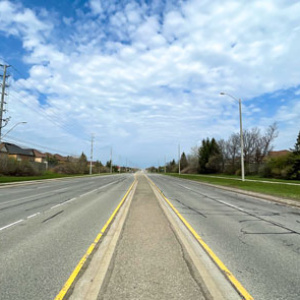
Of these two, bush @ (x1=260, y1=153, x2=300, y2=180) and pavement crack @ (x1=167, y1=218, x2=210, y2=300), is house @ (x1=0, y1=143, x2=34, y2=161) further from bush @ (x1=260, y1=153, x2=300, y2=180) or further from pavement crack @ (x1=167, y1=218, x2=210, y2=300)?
pavement crack @ (x1=167, y1=218, x2=210, y2=300)

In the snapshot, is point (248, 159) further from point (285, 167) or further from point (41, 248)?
point (41, 248)

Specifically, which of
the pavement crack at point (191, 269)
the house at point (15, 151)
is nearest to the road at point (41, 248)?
the pavement crack at point (191, 269)

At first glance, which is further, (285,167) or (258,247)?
(285,167)

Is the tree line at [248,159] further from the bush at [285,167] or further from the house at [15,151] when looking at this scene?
the house at [15,151]

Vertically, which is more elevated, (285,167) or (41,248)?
(285,167)

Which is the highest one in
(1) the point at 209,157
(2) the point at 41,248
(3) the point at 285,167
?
(1) the point at 209,157

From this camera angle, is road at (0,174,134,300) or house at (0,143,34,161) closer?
road at (0,174,134,300)

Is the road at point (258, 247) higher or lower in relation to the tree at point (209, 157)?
lower

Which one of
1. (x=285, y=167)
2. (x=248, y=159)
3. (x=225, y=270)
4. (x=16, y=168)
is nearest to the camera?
(x=225, y=270)

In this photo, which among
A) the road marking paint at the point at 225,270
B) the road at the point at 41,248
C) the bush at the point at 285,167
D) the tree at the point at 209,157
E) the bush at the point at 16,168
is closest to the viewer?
the road marking paint at the point at 225,270

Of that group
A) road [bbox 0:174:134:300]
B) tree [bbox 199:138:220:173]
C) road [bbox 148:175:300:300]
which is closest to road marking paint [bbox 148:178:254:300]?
road [bbox 148:175:300:300]

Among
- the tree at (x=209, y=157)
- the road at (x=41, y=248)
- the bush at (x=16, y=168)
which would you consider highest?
the tree at (x=209, y=157)

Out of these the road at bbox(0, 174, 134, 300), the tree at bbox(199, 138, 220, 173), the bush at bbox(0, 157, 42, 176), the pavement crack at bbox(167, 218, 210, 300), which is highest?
the tree at bbox(199, 138, 220, 173)

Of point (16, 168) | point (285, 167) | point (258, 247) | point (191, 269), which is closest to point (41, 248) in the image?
point (191, 269)
